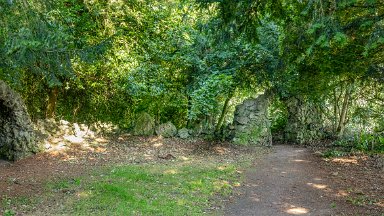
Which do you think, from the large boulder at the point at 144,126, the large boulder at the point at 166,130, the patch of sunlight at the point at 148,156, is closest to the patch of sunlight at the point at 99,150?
the patch of sunlight at the point at 148,156

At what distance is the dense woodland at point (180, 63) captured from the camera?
24.1 feet

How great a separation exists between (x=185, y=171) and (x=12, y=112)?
5.76 meters

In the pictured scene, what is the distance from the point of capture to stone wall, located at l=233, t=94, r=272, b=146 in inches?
577

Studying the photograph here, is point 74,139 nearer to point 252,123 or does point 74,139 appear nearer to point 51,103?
point 51,103

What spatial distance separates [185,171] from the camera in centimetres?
996

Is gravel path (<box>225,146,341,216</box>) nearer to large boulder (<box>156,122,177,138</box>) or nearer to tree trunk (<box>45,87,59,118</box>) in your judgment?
large boulder (<box>156,122,177,138</box>)

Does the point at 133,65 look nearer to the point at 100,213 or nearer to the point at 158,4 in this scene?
the point at 158,4

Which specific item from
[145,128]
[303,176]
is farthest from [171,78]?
[303,176]

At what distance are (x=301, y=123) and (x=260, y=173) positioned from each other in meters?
7.06

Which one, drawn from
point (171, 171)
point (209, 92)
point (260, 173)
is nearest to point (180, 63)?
point (209, 92)

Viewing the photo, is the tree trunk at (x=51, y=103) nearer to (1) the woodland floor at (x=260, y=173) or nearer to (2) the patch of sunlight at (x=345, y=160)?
(1) the woodland floor at (x=260, y=173)

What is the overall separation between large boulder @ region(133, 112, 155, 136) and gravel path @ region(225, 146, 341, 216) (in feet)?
17.0

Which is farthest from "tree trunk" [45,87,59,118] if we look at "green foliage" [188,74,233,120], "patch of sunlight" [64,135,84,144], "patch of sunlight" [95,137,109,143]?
"green foliage" [188,74,233,120]

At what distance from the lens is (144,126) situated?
14961 mm
